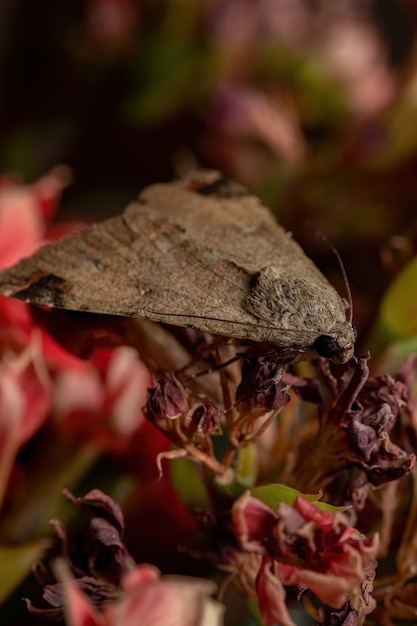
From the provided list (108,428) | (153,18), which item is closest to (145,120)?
(153,18)

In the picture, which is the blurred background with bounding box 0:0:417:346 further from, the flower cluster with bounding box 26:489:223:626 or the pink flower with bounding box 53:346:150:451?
the flower cluster with bounding box 26:489:223:626

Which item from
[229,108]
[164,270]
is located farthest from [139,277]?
[229,108]

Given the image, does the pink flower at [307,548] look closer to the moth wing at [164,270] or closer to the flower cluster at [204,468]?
the flower cluster at [204,468]

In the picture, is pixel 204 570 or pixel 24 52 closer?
pixel 204 570

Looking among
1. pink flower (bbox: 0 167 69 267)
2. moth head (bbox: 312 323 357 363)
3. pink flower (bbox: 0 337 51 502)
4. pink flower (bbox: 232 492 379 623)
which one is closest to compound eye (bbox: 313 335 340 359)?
moth head (bbox: 312 323 357 363)

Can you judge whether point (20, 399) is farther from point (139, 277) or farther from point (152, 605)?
point (152, 605)

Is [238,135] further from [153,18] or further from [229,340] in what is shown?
[229,340]

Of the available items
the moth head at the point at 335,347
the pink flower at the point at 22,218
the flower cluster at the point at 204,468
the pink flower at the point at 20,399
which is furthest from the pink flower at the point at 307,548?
the pink flower at the point at 22,218
